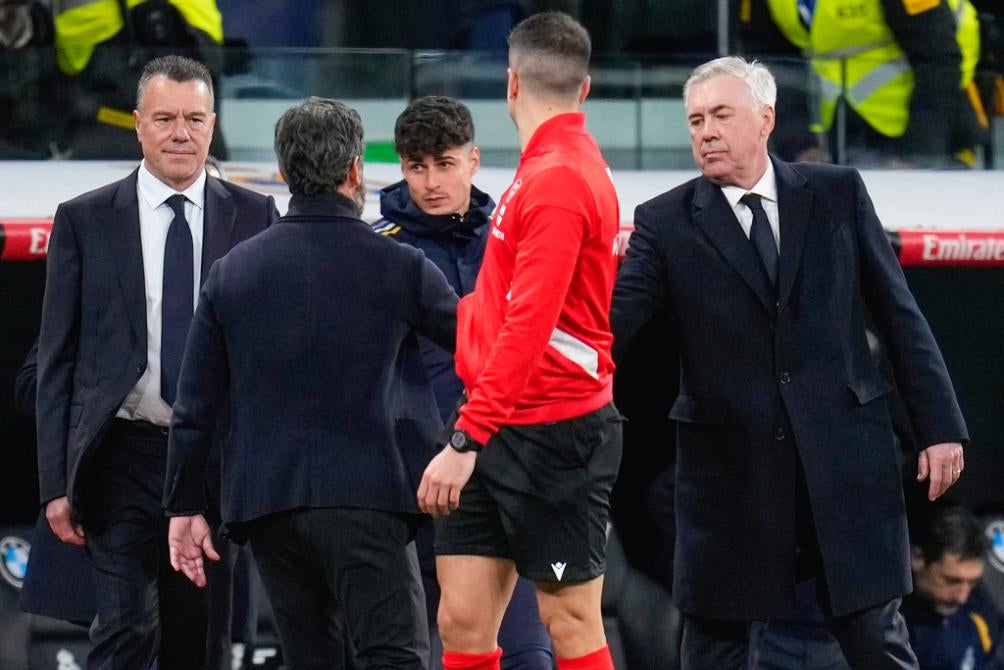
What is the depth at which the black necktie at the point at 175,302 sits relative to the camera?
370cm

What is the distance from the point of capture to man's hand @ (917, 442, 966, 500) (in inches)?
138

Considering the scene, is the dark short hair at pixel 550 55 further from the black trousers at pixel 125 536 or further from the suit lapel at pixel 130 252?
the black trousers at pixel 125 536

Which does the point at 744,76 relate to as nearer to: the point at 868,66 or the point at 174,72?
the point at 174,72

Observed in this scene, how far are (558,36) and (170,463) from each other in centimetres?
100

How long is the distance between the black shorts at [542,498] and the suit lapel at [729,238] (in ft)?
1.65

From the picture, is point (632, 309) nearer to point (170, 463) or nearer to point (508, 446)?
point (508, 446)

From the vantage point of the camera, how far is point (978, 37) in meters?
6.14

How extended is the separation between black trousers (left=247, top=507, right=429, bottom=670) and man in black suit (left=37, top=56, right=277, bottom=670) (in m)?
0.57

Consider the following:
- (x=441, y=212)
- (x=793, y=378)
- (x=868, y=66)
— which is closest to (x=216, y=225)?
(x=441, y=212)

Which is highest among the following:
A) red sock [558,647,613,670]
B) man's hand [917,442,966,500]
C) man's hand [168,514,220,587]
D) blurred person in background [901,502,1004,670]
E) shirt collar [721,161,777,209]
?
shirt collar [721,161,777,209]

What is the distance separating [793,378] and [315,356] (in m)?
0.95

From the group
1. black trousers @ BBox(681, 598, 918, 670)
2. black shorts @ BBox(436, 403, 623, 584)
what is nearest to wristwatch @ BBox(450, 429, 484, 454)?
black shorts @ BBox(436, 403, 623, 584)

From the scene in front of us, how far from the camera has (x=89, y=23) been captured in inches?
231

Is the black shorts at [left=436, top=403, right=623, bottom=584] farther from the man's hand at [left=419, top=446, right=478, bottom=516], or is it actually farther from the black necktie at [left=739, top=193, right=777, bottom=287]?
the black necktie at [left=739, top=193, right=777, bottom=287]
